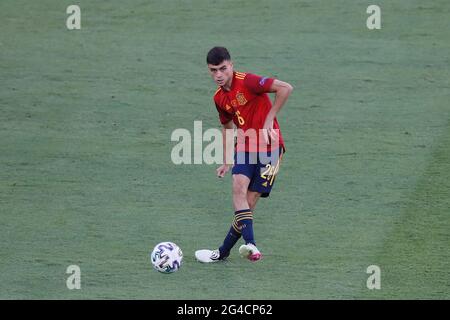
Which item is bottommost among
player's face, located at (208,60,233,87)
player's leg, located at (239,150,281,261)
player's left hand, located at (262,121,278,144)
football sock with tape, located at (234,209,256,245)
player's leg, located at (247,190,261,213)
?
football sock with tape, located at (234,209,256,245)

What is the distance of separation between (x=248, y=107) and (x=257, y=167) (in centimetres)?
57

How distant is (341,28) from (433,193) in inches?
257

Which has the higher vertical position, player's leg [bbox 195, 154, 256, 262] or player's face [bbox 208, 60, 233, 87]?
player's face [bbox 208, 60, 233, 87]

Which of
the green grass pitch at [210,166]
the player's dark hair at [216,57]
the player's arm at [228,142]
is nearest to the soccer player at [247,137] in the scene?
the player's dark hair at [216,57]

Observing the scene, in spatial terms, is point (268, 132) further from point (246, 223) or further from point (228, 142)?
point (246, 223)

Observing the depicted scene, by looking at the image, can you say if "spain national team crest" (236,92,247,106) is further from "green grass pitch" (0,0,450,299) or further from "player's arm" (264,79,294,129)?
"green grass pitch" (0,0,450,299)

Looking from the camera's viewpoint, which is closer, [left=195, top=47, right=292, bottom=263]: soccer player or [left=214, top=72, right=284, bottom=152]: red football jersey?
[left=195, top=47, right=292, bottom=263]: soccer player

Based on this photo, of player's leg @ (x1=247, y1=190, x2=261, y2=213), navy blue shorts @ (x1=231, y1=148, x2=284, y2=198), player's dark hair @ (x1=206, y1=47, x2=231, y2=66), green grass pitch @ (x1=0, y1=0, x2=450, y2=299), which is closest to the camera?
player's dark hair @ (x1=206, y1=47, x2=231, y2=66)

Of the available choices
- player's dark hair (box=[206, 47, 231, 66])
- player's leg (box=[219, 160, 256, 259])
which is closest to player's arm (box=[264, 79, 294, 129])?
player's leg (box=[219, 160, 256, 259])

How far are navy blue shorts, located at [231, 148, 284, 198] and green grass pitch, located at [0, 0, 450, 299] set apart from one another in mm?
721

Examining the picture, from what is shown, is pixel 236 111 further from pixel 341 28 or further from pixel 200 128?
pixel 341 28

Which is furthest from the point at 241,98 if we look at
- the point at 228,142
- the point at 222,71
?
the point at 228,142

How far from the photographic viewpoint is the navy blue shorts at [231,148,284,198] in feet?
29.6

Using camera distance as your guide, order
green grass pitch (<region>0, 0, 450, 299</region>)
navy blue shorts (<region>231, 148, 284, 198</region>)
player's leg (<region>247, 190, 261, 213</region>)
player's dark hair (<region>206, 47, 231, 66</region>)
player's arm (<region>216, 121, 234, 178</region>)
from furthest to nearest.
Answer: player's arm (<region>216, 121, 234, 178</region>), player's leg (<region>247, 190, 261, 213</region>), navy blue shorts (<region>231, 148, 284, 198</region>), green grass pitch (<region>0, 0, 450, 299</region>), player's dark hair (<region>206, 47, 231, 66</region>)
